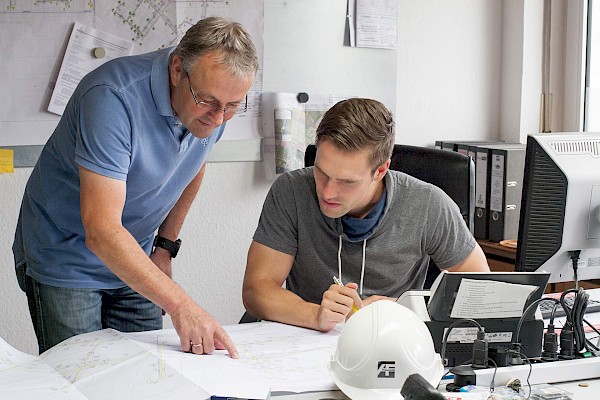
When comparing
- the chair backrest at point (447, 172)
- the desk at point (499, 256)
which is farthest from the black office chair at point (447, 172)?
the desk at point (499, 256)

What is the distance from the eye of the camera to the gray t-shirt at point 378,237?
79.8 inches

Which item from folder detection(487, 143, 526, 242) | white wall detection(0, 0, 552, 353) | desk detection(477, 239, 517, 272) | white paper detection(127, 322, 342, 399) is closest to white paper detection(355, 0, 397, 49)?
white wall detection(0, 0, 552, 353)

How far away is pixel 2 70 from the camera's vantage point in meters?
2.64

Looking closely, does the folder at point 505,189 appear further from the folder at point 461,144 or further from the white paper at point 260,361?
the white paper at point 260,361

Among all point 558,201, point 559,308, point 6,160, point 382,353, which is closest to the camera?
point 382,353

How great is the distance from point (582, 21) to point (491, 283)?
2196 millimetres

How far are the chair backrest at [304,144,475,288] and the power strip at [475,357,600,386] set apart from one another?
2.02 feet

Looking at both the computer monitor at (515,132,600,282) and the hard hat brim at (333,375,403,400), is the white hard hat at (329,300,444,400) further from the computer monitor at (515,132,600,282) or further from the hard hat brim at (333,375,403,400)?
the computer monitor at (515,132,600,282)

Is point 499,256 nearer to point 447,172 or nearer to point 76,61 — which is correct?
point 447,172

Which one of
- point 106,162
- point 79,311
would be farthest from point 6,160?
point 106,162

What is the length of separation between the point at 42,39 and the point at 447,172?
1349mm

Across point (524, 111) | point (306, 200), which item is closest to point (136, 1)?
point (306, 200)

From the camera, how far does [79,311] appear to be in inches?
Answer: 76.3

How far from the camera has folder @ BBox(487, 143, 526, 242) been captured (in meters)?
3.08
